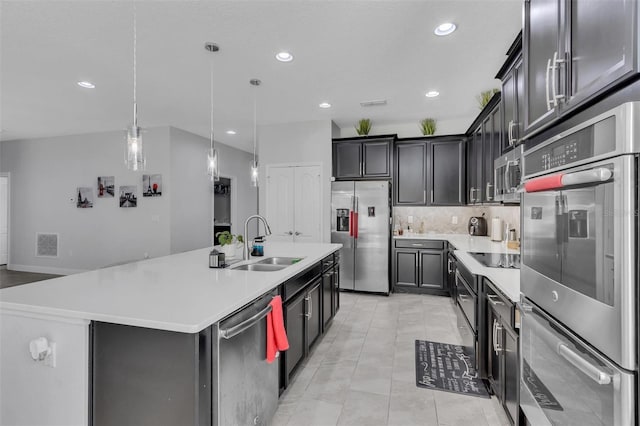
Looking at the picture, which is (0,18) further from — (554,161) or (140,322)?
(554,161)

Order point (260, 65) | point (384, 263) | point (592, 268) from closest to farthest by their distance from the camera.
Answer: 1. point (592, 268)
2. point (260, 65)
3. point (384, 263)

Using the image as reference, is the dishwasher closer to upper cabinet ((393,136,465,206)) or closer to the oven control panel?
the oven control panel

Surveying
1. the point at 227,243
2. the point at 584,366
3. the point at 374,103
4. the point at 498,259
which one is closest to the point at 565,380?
the point at 584,366

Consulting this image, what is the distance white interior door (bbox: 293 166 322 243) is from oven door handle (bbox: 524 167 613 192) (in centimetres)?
386

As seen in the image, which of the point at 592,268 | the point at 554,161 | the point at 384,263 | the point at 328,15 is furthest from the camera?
the point at 384,263

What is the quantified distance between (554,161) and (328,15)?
1.95m

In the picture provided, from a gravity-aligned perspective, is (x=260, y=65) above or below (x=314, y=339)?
above

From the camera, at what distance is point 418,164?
4918 mm

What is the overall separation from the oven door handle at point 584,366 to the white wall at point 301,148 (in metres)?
3.92

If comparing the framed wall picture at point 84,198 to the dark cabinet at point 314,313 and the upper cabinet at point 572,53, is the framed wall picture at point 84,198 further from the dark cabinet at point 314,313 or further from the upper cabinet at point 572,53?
the upper cabinet at point 572,53

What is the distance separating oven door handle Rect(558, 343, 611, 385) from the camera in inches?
32.7

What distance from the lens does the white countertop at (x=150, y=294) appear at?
4.22ft

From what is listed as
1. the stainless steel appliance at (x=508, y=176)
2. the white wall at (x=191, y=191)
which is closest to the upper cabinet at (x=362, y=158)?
the stainless steel appliance at (x=508, y=176)

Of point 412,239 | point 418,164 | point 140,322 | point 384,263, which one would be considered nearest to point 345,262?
point 384,263
